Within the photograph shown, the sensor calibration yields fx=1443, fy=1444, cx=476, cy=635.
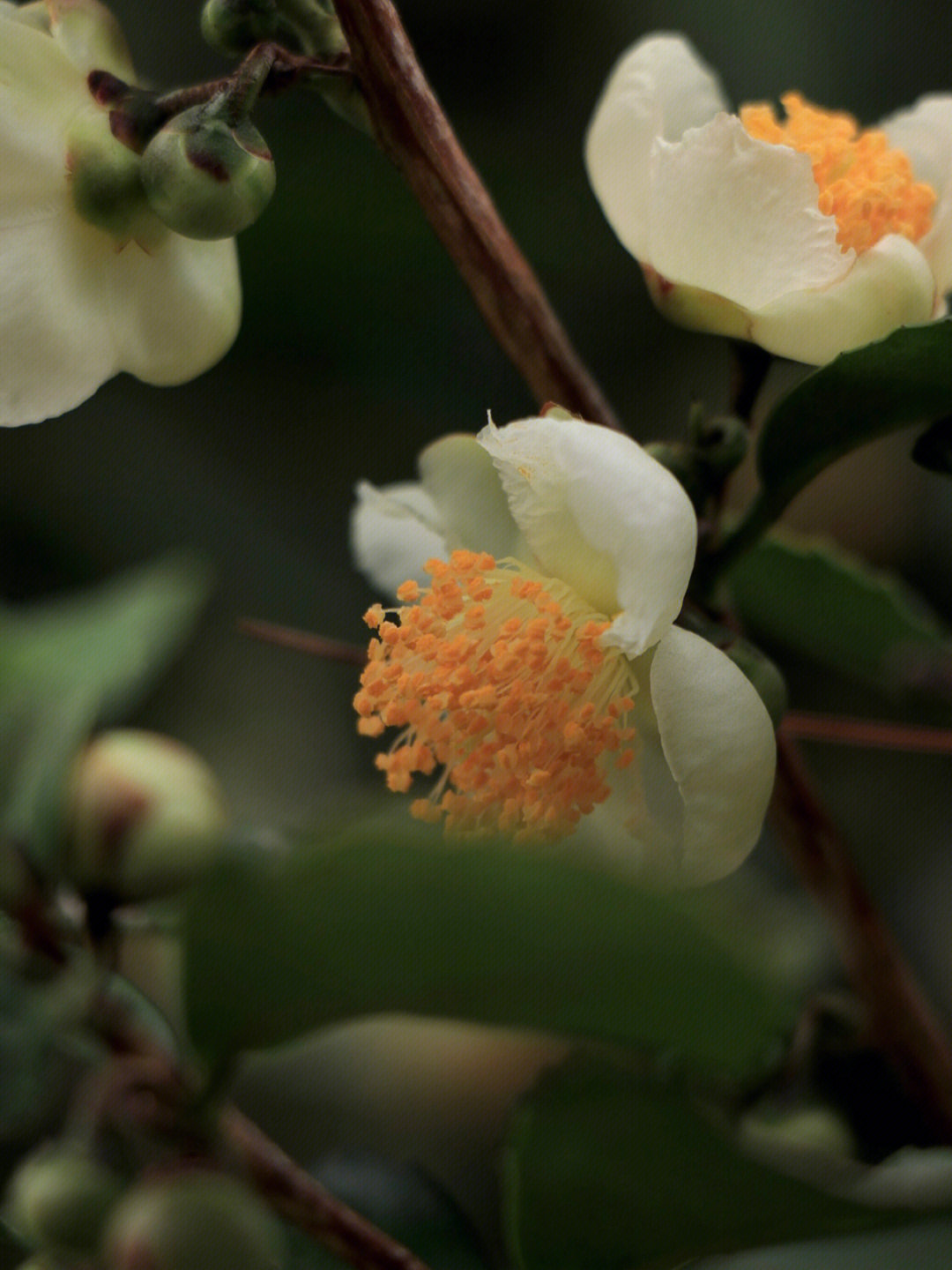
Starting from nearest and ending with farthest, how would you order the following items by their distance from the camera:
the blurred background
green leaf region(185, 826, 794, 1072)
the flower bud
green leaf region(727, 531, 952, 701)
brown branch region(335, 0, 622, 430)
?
1. green leaf region(185, 826, 794, 1072)
2. brown branch region(335, 0, 622, 430)
3. the flower bud
4. green leaf region(727, 531, 952, 701)
5. the blurred background

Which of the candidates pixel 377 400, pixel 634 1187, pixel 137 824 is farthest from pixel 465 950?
pixel 377 400

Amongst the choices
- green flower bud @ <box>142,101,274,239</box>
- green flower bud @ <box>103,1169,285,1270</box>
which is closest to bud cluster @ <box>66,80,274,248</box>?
green flower bud @ <box>142,101,274,239</box>

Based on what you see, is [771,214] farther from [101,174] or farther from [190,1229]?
[190,1229]

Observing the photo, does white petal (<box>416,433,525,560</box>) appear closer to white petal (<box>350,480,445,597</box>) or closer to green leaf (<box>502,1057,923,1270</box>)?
white petal (<box>350,480,445,597</box>)

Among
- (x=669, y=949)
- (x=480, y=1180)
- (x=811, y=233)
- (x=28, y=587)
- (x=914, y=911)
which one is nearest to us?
(x=669, y=949)

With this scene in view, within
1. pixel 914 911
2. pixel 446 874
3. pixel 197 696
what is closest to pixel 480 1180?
pixel 914 911

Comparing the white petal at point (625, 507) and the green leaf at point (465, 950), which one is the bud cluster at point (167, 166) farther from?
the green leaf at point (465, 950)

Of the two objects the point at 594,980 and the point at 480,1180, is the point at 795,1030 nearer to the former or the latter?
the point at 594,980

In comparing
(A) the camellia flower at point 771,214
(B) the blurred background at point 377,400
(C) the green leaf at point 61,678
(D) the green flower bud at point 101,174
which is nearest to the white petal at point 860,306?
(A) the camellia flower at point 771,214
